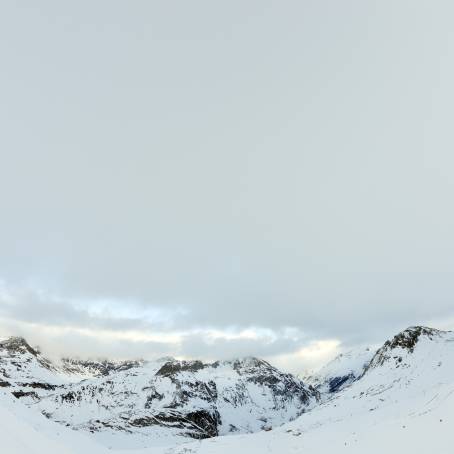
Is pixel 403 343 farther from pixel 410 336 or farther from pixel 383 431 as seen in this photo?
pixel 383 431

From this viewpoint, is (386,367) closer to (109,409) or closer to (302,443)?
(302,443)

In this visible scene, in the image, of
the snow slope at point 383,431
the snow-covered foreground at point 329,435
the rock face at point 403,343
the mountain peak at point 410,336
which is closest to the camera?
the snow-covered foreground at point 329,435

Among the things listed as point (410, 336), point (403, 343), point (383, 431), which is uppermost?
point (383, 431)

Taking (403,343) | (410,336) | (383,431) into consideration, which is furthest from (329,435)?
(410,336)

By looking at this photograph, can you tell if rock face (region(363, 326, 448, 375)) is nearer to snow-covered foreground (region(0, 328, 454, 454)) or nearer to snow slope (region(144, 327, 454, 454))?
snow slope (region(144, 327, 454, 454))

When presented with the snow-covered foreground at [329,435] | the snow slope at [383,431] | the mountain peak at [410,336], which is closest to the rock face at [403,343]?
the mountain peak at [410,336]

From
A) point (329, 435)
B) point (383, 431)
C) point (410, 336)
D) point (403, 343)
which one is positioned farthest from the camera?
point (410, 336)

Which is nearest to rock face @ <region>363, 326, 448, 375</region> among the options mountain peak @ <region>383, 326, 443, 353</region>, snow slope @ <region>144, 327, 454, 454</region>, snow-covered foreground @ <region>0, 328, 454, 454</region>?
mountain peak @ <region>383, 326, 443, 353</region>

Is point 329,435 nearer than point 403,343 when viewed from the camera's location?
Yes

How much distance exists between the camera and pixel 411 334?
144125 mm

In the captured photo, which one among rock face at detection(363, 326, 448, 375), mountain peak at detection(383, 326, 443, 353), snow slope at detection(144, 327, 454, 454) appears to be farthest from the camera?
mountain peak at detection(383, 326, 443, 353)

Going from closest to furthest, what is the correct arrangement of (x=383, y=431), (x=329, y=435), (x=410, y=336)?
(x=383, y=431), (x=329, y=435), (x=410, y=336)

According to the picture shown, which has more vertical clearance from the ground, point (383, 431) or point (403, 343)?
point (383, 431)

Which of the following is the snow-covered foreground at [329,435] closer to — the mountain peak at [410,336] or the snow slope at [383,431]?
the snow slope at [383,431]
